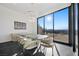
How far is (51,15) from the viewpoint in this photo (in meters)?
1.89

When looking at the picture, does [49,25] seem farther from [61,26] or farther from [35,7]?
[35,7]

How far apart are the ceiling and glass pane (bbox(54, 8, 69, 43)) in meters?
0.14

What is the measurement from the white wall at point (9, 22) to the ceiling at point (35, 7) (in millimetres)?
118

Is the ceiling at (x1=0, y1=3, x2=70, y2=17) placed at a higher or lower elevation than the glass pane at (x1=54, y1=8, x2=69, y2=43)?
higher

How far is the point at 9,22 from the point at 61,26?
1.16 m

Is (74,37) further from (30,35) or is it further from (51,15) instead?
(30,35)

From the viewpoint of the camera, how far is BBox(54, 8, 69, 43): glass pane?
6.03ft

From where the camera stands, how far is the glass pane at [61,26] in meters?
1.84

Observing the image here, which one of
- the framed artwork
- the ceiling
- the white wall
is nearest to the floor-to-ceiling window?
the ceiling

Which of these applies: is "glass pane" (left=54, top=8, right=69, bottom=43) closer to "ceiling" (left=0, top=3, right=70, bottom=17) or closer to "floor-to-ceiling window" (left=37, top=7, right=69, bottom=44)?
"floor-to-ceiling window" (left=37, top=7, right=69, bottom=44)

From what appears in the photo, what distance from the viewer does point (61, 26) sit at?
1.88 meters

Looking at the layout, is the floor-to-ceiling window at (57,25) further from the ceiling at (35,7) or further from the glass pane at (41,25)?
the ceiling at (35,7)

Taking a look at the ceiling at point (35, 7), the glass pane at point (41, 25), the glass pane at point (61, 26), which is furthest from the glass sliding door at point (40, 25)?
the glass pane at point (61, 26)

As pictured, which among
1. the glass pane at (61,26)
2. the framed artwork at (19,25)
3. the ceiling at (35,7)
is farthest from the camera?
the framed artwork at (19,25)
